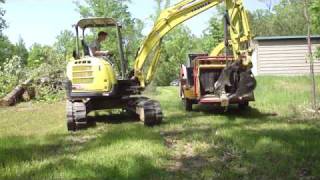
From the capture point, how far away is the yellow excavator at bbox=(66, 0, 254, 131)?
39.3 ft

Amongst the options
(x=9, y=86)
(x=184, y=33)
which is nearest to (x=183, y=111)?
(x=9, y=86)

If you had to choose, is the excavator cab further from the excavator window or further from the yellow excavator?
the excavator window

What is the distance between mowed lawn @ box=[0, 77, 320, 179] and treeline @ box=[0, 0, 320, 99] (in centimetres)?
416

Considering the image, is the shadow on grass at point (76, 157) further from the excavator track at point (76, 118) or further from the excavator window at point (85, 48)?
the excavator window at point (85, 48)

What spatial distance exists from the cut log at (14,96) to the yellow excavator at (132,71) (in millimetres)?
7402

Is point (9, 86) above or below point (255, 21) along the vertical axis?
below

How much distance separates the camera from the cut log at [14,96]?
67.1ft

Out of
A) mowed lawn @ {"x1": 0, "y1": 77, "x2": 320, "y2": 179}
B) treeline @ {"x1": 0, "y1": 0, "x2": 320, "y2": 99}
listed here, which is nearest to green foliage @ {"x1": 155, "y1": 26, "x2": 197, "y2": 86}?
treeline @ {"x1": 0, "y1": 0, "x2": 320, "y2": 99}

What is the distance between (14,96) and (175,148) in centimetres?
1396

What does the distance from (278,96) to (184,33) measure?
57194mm

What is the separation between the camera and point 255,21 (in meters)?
62.2

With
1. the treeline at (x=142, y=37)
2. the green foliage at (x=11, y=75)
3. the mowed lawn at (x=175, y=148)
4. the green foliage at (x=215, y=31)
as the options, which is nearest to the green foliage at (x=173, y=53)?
the treeline at (x=142, y=37)

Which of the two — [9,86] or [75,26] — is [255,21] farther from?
[75,26]

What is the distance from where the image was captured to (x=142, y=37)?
167ft
